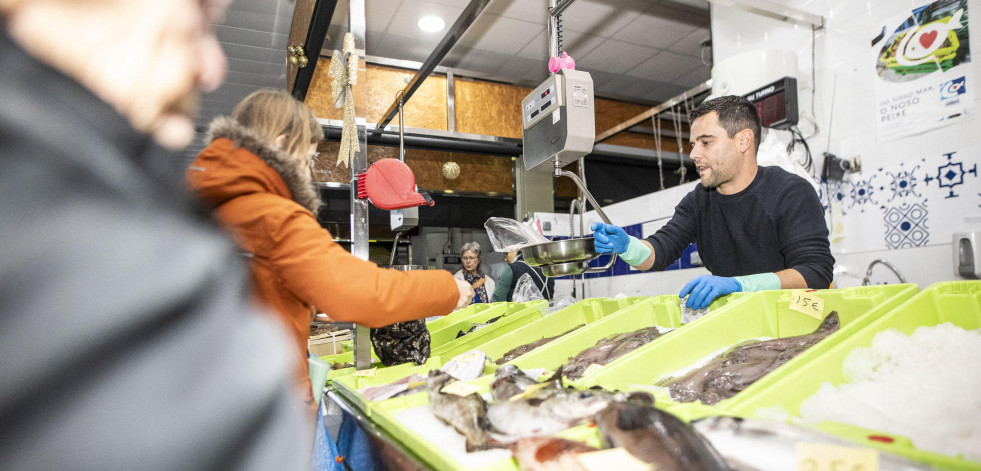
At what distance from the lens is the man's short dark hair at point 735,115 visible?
110 inches

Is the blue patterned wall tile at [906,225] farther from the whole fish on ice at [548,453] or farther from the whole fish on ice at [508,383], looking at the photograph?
the whole fish on ice at [548,453]

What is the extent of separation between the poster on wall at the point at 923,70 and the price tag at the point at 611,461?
3683 mm

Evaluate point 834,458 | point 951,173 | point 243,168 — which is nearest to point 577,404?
point 834,458

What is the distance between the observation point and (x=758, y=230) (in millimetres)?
2730

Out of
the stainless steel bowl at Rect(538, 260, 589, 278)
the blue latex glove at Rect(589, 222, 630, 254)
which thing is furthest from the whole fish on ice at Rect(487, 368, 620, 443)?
the blue latex glove at Rect(589, 222, 630, 254)

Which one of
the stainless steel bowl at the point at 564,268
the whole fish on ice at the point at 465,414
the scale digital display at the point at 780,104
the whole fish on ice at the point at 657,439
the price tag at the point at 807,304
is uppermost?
the scale digital display at the point at 780,104

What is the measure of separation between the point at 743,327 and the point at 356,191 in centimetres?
164

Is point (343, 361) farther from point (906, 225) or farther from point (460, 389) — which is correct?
point (906, 225)

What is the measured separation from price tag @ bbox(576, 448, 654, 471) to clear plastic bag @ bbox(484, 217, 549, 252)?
1.55 meters

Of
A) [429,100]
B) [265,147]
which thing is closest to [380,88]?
[429,100]

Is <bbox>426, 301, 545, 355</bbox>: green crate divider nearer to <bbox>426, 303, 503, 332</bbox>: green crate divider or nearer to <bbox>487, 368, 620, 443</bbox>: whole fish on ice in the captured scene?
<bbox>426, 303, 503, 332</bbox>: green crate divider

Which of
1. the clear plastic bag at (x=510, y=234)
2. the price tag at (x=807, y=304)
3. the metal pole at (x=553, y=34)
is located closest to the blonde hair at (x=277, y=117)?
the clear plastic bag at (x=510, y=234)

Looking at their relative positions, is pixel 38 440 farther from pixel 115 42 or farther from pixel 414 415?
pixel 414 415

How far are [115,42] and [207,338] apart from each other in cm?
17
